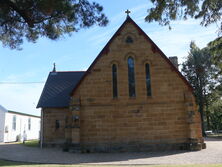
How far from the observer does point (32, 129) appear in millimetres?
40625

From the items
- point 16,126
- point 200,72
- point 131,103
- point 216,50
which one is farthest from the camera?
A: point 200,72

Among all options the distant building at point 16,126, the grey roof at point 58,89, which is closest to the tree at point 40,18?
the grey roof at point 58,89

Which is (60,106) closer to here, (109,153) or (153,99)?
(109,153)

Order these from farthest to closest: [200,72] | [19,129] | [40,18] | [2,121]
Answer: [200,72], [19,129], [2,121], [40,18]

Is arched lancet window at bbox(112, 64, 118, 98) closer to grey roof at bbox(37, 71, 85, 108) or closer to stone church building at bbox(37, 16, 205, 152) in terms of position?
stone church building at bbox(37, 16, 205, 152)

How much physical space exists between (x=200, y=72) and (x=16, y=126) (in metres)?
31.0

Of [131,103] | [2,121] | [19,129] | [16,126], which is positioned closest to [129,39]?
A: [131,103]

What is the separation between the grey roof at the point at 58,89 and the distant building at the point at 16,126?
839cm

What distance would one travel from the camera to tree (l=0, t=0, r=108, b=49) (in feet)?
35.3

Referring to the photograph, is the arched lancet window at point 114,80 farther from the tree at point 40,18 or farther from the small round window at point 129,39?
the tree at point 40,18

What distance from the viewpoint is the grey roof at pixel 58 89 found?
23.3 metres

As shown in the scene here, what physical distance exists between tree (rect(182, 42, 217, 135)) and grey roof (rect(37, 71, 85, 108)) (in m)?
21.7

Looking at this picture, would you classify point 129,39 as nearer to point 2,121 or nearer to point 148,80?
point 148,80

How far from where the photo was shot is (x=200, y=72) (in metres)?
38.8
